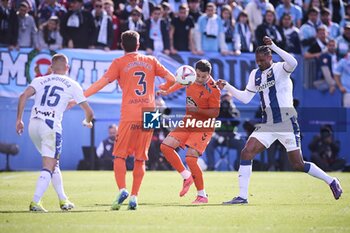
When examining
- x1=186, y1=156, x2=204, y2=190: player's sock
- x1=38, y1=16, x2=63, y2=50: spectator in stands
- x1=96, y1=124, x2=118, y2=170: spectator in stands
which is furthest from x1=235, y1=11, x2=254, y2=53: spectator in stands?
x1=186, y1=156, x2=204, y2=190: player's sock

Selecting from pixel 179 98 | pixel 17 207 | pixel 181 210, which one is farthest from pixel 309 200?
pixel 179 98

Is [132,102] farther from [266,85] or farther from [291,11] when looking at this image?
[291,11]

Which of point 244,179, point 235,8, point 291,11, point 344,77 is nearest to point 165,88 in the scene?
point 244,179

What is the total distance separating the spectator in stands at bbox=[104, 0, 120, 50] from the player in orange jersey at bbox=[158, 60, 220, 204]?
32.1 ft

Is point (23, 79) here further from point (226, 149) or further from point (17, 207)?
point (17, 207)

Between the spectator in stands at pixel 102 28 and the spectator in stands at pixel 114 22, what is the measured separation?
128 millimetres

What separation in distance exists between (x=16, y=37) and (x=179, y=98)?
15.8 feet

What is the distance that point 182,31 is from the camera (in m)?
24.0

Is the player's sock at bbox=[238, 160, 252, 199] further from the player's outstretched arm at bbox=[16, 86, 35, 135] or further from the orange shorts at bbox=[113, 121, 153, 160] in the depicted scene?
the player's outstretched arm at bbox=[16, 86, 35, 135]

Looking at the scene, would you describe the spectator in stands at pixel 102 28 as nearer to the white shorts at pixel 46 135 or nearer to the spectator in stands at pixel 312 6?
Answer: the spectator in stands at pixel 312 6

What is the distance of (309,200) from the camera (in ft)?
45.6

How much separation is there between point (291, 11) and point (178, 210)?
15534 mm

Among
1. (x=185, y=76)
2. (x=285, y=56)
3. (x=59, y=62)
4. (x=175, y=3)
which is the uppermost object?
(x=175, y=3)

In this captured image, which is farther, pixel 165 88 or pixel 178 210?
pixel 165 88
